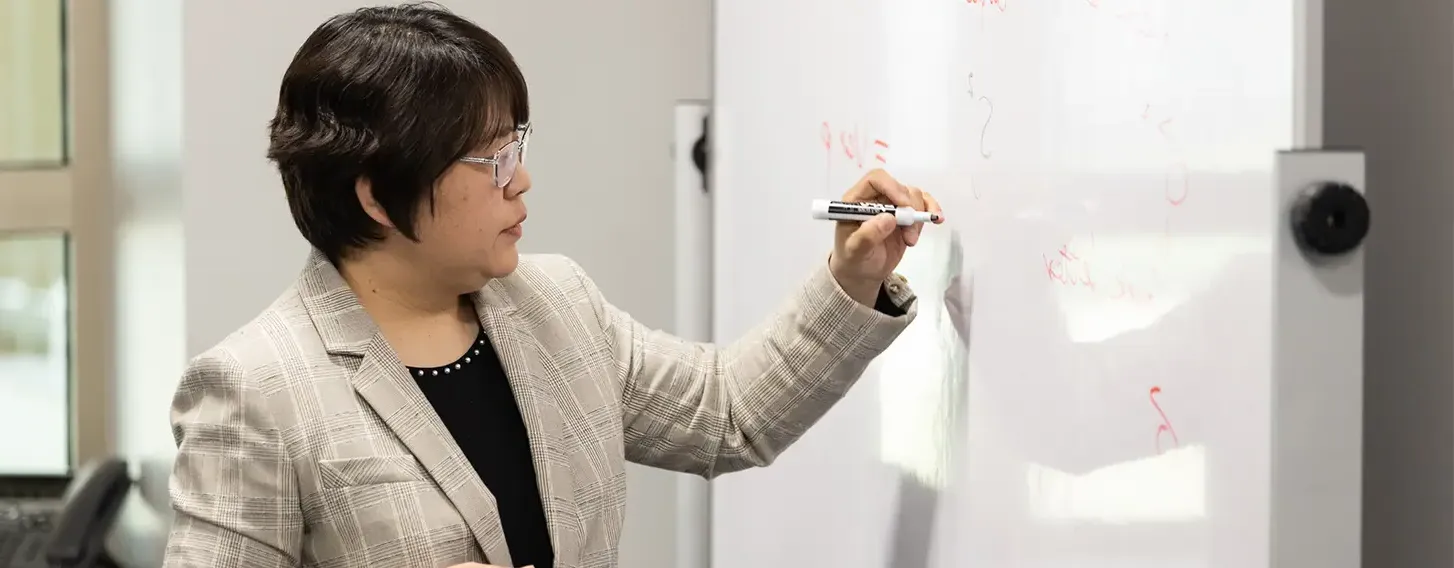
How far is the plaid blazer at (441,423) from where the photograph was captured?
939 millimetres

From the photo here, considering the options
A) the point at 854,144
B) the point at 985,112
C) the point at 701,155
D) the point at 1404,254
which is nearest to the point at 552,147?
the point at 701,155

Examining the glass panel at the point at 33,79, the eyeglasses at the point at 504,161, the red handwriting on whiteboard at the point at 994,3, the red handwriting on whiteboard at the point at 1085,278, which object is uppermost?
the glass panel at the point at 33,79

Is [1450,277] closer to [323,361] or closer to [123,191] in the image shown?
[323,361]

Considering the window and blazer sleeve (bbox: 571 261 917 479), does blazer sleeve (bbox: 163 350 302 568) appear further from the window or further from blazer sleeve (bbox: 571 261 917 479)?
the window

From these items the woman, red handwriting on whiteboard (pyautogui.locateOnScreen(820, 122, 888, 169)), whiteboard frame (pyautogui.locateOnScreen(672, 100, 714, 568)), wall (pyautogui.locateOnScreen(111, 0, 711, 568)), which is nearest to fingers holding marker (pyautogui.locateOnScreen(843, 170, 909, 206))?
the woman

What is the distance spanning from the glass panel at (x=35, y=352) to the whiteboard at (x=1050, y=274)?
1889mm

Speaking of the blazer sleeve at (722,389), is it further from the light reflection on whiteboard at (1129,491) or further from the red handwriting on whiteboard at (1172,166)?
the red handwriting on whiteboard at (1172,166)

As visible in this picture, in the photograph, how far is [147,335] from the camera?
2.49m

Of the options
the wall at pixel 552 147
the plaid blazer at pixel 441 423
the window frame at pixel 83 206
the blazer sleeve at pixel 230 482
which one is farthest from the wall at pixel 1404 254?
the window frame at pixel 83 206

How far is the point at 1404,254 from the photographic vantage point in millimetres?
800

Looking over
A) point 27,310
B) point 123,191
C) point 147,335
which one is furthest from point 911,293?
point 27,310

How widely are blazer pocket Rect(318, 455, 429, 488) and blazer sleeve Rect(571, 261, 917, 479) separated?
204mm

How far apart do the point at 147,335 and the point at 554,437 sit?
169cm

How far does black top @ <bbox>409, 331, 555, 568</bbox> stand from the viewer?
1021 mm
